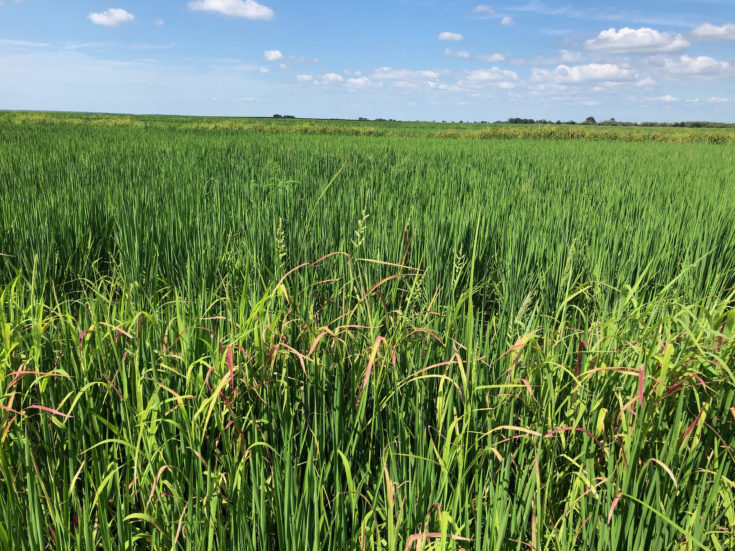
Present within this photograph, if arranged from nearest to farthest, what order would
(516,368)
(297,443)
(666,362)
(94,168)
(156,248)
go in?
(666,362) < (297,443) < (516,368) < (156,248) < (94,168)

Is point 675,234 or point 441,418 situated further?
point 675,234

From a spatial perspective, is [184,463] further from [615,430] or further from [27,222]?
[27,222]

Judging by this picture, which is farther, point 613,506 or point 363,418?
point 363,418

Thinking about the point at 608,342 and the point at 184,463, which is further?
the point at 608,342

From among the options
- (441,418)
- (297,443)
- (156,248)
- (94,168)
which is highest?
(94,168)

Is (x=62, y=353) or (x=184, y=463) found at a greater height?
(x=62, y=353)

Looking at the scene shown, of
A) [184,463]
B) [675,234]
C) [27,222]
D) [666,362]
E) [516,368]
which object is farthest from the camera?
[675,234]

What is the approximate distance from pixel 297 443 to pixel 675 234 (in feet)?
11.1

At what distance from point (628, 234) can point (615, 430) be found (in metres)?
2.42

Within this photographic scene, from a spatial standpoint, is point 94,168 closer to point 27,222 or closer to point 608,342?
point 27,222

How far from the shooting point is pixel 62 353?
1468 millimetres

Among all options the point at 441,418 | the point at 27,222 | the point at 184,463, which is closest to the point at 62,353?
the point at 184,463

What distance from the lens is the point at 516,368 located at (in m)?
1.44

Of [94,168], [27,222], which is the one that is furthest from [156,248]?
[94,168]
